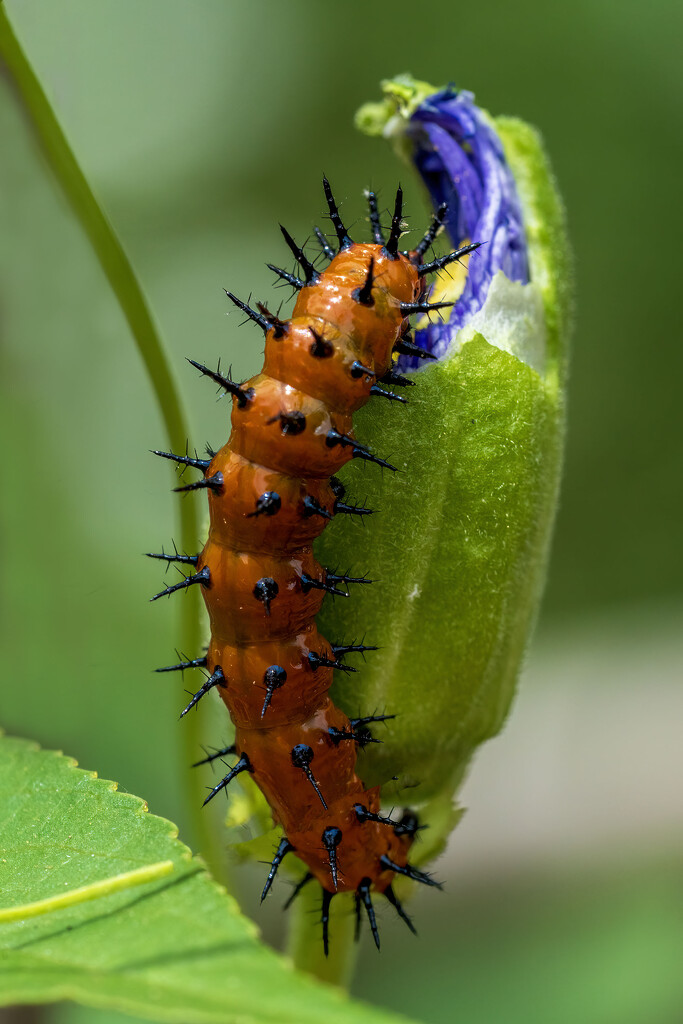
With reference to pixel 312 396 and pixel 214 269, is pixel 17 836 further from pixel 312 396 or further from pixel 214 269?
pixel 214 269

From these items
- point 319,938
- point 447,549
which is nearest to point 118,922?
point 447,549

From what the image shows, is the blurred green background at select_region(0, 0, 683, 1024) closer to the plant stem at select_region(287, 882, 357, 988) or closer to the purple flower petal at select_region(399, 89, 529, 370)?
the plant stem at select_region(287, 882, 357, 988)

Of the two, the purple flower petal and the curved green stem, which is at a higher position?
the purple flower petal

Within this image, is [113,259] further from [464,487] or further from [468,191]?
[464,487]

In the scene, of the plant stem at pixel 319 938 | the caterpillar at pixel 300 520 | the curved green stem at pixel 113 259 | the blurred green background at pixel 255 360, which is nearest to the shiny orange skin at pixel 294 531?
the caterpillar at pixel 300 520

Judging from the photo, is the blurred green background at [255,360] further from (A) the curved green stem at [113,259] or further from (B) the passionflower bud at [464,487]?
(B) the passionflower bud at [464,487]

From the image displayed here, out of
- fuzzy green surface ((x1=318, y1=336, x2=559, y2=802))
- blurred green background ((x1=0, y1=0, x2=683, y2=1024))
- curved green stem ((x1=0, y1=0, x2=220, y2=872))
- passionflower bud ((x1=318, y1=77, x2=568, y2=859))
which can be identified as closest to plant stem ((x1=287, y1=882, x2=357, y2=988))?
passionflower bud ((x1=318, y1=77, x2=568, y2=859))

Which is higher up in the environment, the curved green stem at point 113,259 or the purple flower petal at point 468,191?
the purple flower petal at point 468,191
